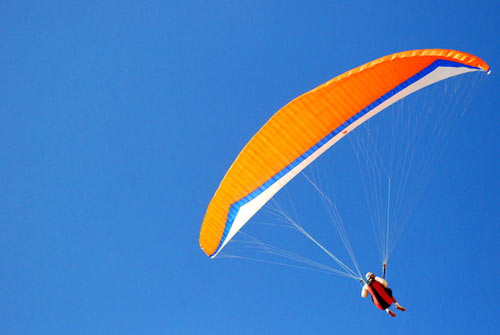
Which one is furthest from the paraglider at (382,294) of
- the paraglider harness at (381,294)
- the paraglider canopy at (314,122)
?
the paraglider canopy at (314,122)

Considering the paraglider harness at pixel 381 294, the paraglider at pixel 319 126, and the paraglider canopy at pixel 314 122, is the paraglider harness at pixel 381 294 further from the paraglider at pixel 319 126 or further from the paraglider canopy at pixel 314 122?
the paraglider canopy at pixel 314 122

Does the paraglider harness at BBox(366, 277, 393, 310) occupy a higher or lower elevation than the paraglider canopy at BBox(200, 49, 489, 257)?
lower

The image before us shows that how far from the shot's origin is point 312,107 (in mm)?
9070

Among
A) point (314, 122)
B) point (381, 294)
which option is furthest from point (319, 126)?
point (381, 294)

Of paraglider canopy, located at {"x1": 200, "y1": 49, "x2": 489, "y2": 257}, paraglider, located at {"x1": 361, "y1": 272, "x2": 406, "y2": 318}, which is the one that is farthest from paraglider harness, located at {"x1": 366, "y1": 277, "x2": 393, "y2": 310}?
paraglider canopy, located at {"x1": 200, "y1": 49, "x2": 489, "y2": 257}

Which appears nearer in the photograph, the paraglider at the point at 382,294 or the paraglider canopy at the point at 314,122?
the paraglider canopy at the point at 314,122

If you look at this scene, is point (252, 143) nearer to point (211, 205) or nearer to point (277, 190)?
point (277, 190)

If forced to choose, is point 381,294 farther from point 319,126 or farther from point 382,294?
point 319,126

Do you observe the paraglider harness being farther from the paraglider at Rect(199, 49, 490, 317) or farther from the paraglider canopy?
the paraglider canopy

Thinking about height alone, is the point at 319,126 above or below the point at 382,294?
above

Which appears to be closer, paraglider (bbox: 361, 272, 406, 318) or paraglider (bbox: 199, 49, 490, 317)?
paraglider (bbox: 199, 49, 490, 317)

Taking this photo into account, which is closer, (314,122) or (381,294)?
(381,294)

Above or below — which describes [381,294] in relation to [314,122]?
below

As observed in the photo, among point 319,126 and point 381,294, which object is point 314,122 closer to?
point 319,126
